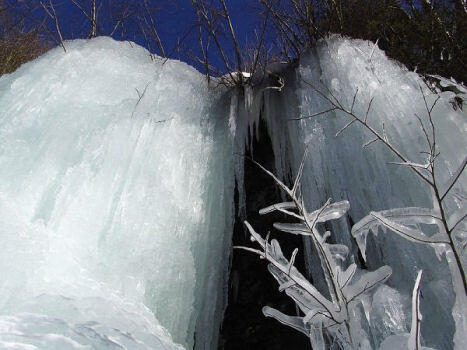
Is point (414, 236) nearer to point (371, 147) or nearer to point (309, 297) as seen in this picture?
point (309, 297)

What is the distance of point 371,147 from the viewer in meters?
1.84

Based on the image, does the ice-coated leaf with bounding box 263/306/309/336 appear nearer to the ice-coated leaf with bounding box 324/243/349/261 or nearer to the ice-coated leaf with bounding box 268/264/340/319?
the ice-coated leaf with bounding box 268/264/340/319

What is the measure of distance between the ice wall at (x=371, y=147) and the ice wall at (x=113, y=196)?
0.39 meters

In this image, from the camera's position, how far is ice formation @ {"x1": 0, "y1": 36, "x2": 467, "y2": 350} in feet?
4.57

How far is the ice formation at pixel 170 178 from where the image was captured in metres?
1.39

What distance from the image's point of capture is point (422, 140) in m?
1.77

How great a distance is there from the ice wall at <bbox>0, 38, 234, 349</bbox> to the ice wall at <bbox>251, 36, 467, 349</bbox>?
393 millimetres

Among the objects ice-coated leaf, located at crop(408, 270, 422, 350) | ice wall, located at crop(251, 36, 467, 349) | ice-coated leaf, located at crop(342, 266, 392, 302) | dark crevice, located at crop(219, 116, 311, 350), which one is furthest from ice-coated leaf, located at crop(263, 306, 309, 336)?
dark crevice, located at crop(219, 116, 311, 350)

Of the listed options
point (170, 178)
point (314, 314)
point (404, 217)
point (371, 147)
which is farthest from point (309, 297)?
point (170, 178)

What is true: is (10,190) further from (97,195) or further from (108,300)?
(108,300)

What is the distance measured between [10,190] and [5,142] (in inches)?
10.4

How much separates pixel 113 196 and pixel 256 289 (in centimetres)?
75

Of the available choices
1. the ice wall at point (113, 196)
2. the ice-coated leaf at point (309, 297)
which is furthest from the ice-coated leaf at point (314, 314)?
the ice wall at point (113, 196)

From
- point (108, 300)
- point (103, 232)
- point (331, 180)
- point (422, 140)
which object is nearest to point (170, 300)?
point (103, 232)
